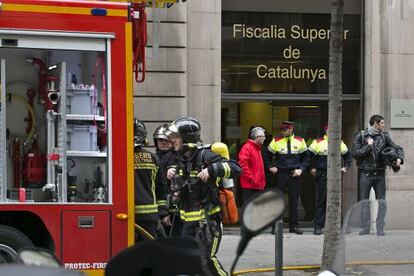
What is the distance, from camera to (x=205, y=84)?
12.7m

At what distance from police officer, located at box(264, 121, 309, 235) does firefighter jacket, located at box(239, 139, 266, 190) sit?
53cm

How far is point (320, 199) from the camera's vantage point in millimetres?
12461

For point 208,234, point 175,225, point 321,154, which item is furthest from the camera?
point 321,154

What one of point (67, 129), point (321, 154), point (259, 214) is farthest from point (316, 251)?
point (259, 214)

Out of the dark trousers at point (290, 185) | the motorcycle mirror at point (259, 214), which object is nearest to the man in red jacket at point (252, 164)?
the dark trousers at point (290, 185)

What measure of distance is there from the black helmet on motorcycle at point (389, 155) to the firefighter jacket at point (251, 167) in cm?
195

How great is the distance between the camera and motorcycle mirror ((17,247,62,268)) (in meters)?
2.89

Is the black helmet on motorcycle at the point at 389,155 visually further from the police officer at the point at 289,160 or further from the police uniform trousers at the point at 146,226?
the police uniform trousers at the point at 146,226

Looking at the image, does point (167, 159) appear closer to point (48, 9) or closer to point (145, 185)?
point (145, 185)

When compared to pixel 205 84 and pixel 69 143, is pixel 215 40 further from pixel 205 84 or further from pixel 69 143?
pixel 69 143

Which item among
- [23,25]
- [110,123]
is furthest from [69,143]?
[23,25]

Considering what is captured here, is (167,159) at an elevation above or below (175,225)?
above

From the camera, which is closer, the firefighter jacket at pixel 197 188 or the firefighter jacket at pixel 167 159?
the firefighter jacket at pixel 197 188

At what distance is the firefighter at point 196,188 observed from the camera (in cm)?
686
